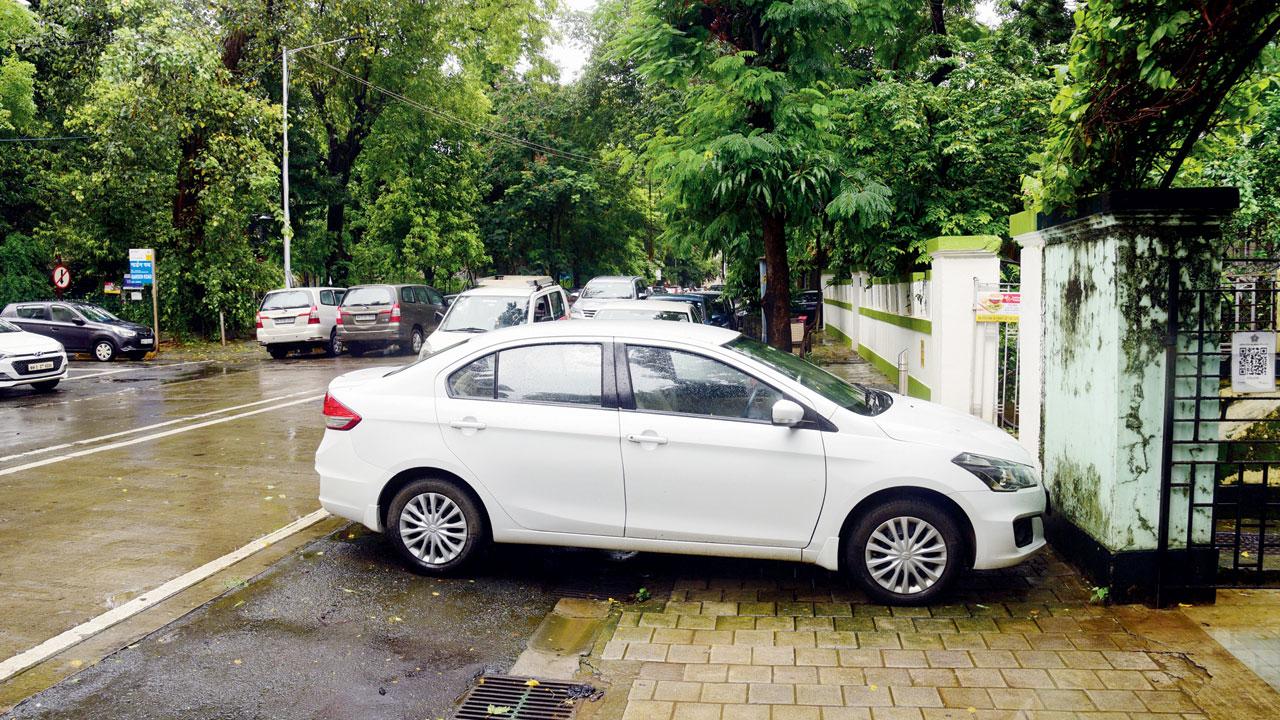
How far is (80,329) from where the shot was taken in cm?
2359

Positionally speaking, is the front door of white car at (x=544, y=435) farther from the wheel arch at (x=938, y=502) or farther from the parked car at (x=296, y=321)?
the parked car at (x=296, y=321)

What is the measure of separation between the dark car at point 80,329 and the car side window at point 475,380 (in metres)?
21.1

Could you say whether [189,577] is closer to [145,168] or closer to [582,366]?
[582,366]

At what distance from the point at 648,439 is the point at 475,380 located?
1.26 metres

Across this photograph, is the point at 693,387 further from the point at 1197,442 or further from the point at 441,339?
the point at 441,339

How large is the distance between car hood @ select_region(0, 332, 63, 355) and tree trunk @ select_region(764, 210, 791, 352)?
12.2 metres

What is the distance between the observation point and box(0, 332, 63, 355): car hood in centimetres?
1567

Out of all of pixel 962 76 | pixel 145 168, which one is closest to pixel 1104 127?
pixel 962 76

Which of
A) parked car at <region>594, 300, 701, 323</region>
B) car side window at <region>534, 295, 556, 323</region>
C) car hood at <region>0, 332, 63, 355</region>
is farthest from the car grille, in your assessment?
parked car at <region>594, 300, 701, 323</region>

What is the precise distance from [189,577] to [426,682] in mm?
2336

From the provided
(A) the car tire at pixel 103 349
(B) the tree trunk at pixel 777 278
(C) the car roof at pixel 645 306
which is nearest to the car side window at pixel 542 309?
(C) the car roof at pixel 645 306

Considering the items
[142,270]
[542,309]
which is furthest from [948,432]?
[142,270]

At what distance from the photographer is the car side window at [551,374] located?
5887 millimetres

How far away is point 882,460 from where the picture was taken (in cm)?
533
